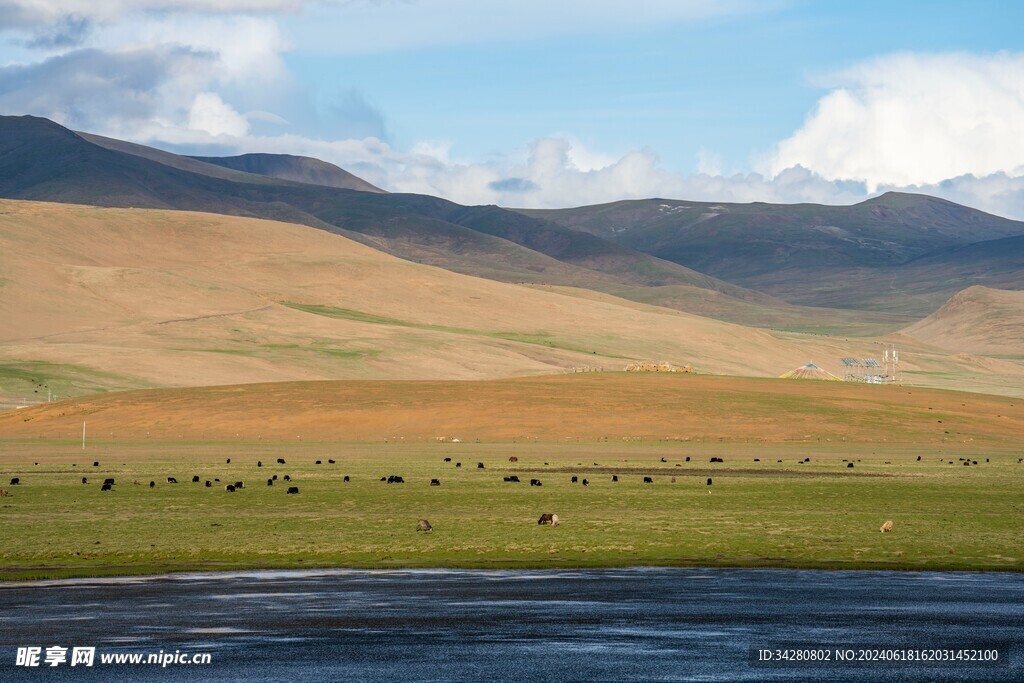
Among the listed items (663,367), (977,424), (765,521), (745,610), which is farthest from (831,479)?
(663,367)

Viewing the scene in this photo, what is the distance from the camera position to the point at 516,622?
22.4 m

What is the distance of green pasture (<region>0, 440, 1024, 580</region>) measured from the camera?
100 feet

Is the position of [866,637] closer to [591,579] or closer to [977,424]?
[591,579]

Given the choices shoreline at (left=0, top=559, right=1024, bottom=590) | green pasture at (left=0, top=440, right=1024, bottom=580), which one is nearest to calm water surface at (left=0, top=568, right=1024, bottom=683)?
shoreline at (left=0, top=559, right=1024, bottom=590)

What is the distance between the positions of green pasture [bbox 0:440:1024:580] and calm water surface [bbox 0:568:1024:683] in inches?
89.9

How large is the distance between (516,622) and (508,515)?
17116 millimetres

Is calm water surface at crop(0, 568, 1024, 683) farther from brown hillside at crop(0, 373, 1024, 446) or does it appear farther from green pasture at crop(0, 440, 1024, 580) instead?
brown hillside at crop(0, 373, 1024, 446)

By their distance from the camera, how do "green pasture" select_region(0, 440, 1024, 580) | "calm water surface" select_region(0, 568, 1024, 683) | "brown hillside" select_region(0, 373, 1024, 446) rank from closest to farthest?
1. "calm water surface" select_region(0, 568, 1024, 683)
2. "green pasture" select_region(0, 440, 1024, 580)
3. "brown hillside" select_region(0, 373, 1024, 446)

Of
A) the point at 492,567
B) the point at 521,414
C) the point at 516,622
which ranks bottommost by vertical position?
the point at 492,567

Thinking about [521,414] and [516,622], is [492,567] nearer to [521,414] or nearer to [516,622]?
[516,622]

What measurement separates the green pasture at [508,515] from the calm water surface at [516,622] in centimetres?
A: 228

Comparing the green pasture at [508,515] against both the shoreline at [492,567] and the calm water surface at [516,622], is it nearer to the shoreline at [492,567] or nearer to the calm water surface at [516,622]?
the shoreline at [492,567]

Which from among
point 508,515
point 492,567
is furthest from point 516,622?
point 508,515

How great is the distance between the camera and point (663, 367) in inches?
5477
